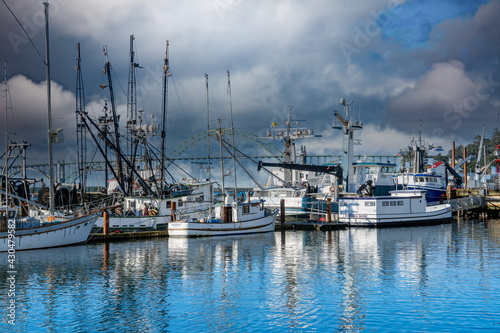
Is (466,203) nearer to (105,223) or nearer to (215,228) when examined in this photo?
(215,228)

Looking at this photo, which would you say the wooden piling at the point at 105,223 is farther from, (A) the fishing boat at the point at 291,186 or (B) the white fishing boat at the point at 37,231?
(A) the fishing boat at the point at 291,186

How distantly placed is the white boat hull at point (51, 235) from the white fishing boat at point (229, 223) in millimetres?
8723

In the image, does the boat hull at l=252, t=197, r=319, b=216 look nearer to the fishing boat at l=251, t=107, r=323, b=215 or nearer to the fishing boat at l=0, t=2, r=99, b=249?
the fishing boat at l=251, t=107, r=323, b=215

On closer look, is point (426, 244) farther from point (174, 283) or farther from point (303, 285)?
point (174, 283)

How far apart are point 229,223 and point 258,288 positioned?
80.4ft

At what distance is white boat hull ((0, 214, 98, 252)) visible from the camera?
3803 cm

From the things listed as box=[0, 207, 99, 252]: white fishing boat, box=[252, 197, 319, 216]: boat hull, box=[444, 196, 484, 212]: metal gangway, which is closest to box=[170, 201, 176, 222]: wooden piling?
box=[0, 207, 99, 252]: white fishing boat

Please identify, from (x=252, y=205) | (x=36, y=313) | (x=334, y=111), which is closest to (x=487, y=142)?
(x=334, y=111)

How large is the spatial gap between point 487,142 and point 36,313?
7437 inches

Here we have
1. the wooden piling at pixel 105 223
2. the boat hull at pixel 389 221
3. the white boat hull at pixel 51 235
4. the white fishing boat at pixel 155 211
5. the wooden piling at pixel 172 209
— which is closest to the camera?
the white boat hull at pixel 51 235

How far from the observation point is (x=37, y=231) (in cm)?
3894

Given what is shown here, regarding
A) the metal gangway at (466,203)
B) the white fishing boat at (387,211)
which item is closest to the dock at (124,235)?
the white fishing boat at (387,211)

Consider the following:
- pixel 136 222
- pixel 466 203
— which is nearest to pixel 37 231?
pixel 136 222

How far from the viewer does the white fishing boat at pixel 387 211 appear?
197ft
